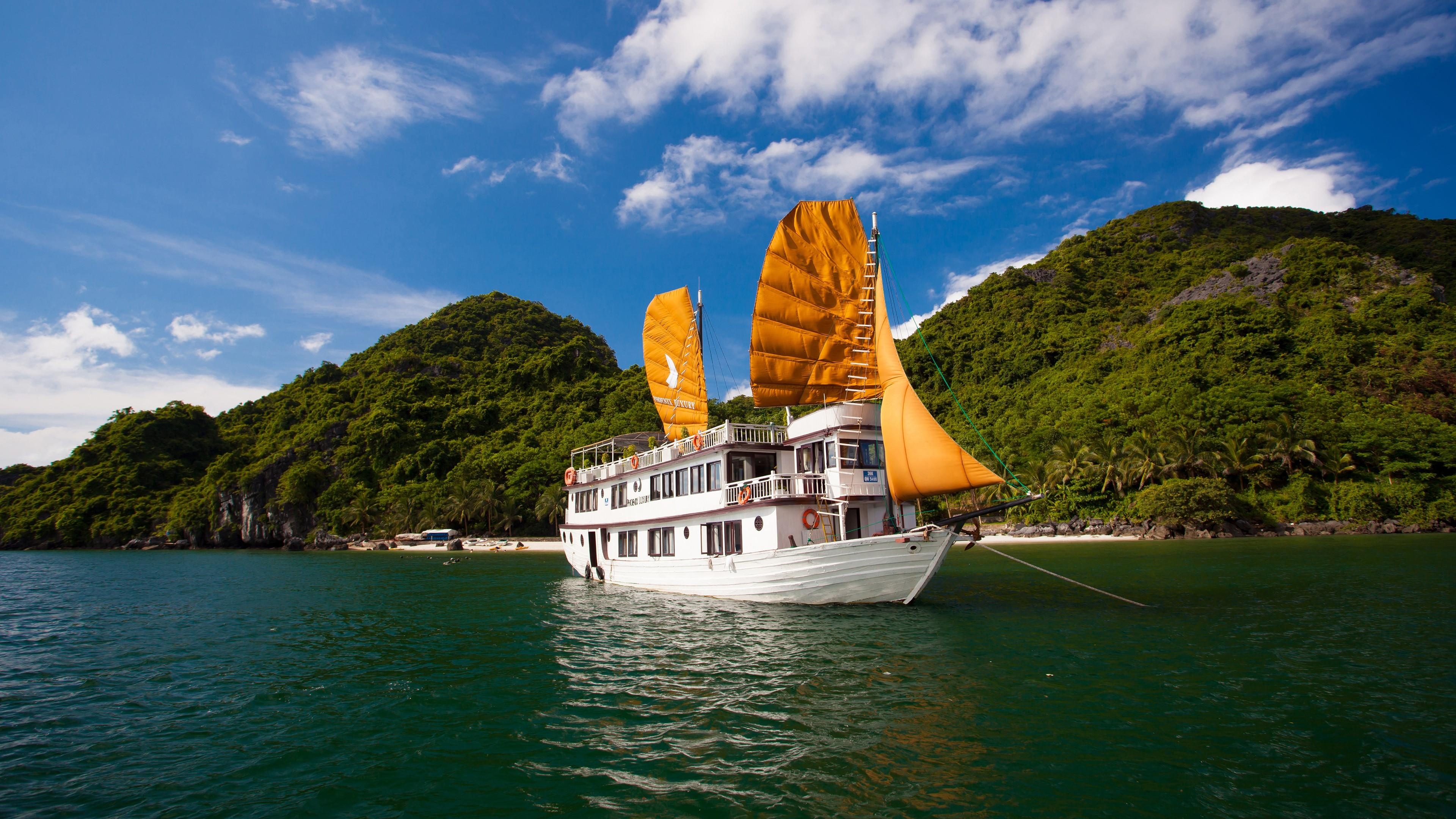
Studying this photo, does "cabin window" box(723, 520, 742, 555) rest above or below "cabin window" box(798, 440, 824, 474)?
below

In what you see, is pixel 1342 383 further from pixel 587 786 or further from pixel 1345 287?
pixel 587 786

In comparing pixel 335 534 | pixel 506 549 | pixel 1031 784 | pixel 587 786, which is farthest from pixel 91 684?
pixel 335 534

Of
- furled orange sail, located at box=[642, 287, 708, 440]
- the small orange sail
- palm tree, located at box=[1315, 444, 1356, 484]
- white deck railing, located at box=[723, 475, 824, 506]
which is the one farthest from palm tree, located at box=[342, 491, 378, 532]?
palm tree, located at box=[1315, 444, 1356, 484]

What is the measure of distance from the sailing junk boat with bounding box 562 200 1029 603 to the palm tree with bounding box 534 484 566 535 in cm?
4021

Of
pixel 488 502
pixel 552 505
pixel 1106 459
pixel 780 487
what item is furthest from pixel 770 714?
pixel 488 502

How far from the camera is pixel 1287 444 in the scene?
42.2m

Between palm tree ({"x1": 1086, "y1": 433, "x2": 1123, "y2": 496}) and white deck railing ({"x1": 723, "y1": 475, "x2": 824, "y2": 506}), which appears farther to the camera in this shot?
palm tree ({"x1": 1086, "y1": 433, "x2": 1123, "y2": 496})

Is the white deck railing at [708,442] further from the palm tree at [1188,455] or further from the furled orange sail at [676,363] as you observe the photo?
the palm tree at [1188,455]

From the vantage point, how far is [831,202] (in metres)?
19.0

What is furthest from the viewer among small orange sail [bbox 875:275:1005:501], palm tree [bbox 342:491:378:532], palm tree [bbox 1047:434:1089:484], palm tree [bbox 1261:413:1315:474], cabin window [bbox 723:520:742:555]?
palm tree [bbox 342:491:378:532]

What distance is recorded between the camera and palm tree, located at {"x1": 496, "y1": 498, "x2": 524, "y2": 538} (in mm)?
65188

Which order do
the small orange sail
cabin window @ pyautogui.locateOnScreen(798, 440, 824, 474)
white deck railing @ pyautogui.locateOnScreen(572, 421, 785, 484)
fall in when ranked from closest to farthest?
the small orange sail, cabin window @ pyautogui.locateOnScreen(798, 440, 824, 474), white deck railing @ pyautogui.locateOnScreen(572, 421, 785, 484)

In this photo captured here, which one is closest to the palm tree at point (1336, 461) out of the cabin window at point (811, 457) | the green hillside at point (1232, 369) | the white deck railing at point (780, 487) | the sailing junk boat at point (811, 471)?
the green hillside at point (1232, 369)

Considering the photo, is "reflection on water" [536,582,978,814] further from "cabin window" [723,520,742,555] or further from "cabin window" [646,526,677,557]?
"cabin window" [646,526,677,557]
